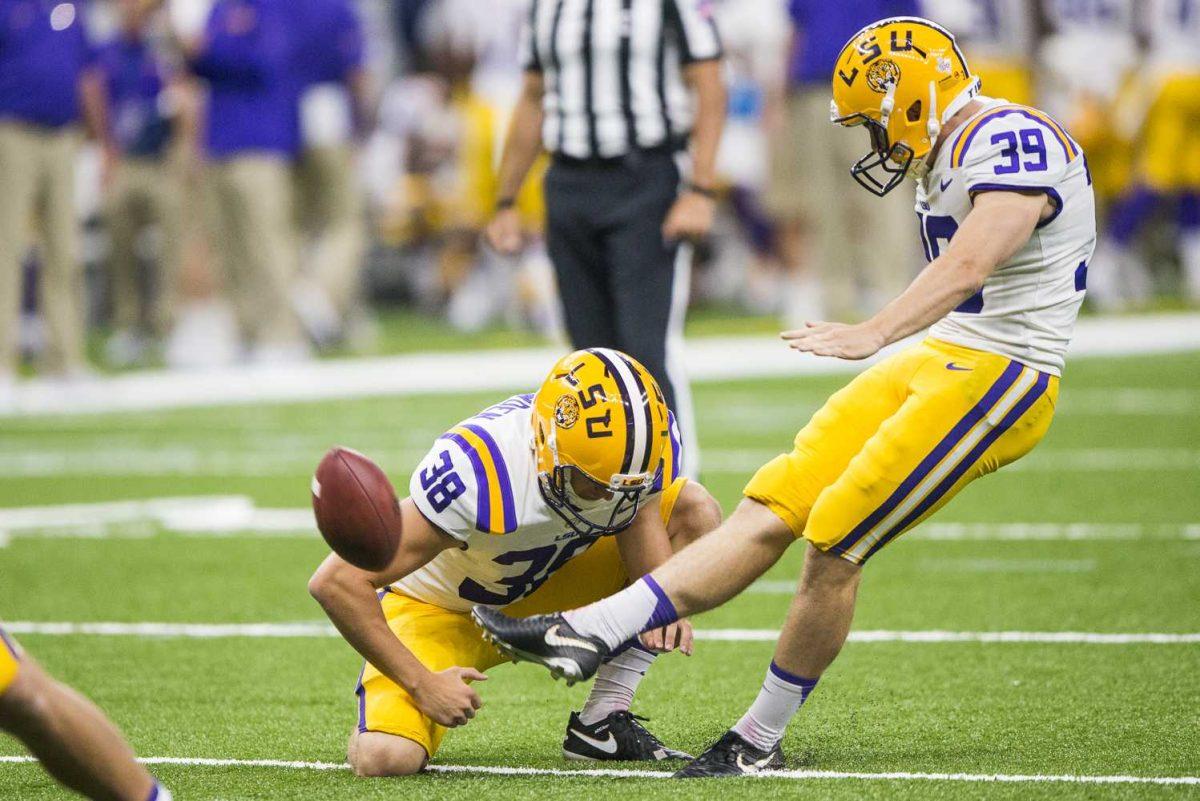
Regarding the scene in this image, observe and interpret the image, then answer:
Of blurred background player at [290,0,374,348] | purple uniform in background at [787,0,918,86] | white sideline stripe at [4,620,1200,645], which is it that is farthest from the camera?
blurred background player at [290,0,374,348]

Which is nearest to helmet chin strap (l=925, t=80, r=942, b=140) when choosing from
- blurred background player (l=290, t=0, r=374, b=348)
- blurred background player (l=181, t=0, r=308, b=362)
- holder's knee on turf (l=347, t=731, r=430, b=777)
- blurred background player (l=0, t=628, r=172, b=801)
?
holder's knee on turf (l=347, t=731, r=430, b=777)

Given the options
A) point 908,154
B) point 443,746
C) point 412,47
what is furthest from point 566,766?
point 412,47

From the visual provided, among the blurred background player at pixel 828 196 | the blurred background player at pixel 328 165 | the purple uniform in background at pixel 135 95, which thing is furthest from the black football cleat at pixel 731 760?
the purple uniform in background at pixel 135 95

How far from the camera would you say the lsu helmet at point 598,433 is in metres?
3.71

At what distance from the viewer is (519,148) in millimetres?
6535

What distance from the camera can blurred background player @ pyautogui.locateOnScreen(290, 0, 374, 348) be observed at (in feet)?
37.7

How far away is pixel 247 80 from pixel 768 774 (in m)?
7.83

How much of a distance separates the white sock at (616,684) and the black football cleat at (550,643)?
395 mm

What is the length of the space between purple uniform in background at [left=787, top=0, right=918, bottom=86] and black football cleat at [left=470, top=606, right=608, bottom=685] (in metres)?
7.75

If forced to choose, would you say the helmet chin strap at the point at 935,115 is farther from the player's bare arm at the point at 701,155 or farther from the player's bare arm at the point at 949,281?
the player's bare arm at the point at 701,155

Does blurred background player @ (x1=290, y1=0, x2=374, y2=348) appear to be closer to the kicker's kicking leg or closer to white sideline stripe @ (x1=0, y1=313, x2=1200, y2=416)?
white sideline stripe @ (x1=0, y1=313, x2=1200, y2=416)

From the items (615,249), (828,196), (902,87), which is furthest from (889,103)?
(828,196)

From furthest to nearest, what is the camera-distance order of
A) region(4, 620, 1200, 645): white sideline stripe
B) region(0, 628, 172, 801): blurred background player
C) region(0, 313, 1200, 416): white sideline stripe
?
region(0, 313, 1200, 416): white sideline stripe < region(4, 620, 1200, 645): white sideline stripe < region(0, 628, 172, 801): blurred background player

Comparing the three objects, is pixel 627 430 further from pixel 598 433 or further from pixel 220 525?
pixel 220 525
